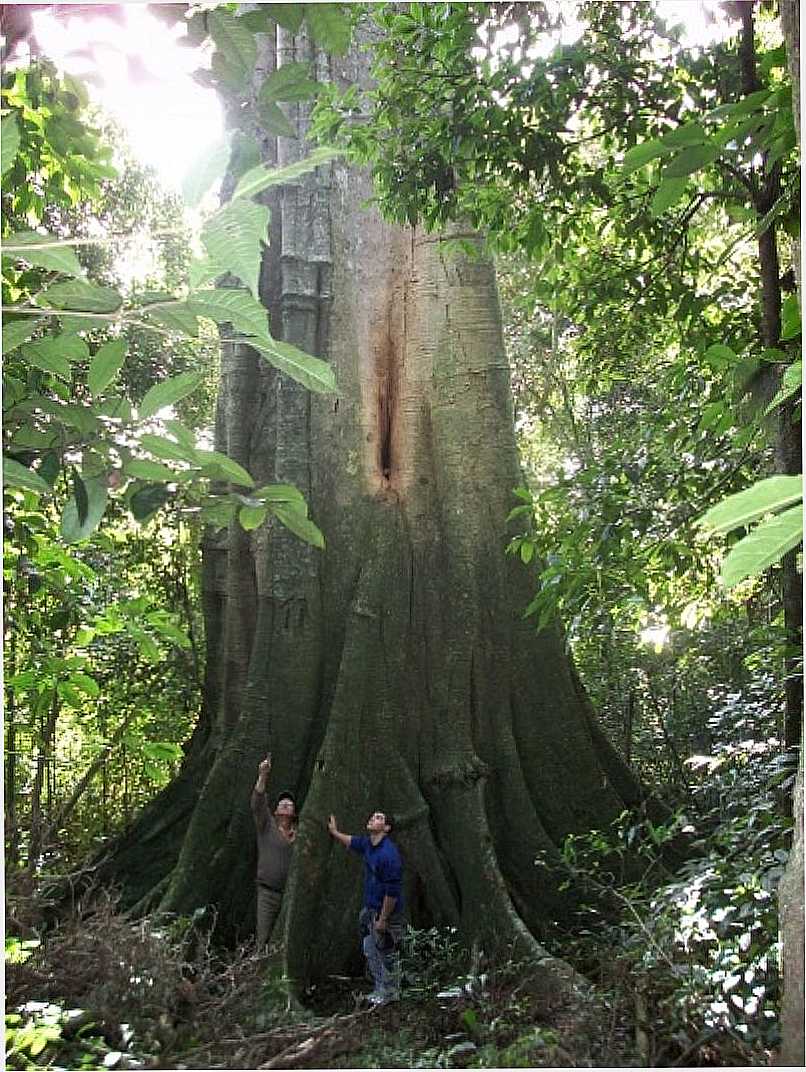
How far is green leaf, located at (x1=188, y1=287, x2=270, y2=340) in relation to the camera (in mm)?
664

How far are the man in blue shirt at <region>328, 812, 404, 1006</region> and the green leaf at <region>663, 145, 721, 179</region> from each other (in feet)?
6.65

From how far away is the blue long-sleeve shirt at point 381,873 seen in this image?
2648mm

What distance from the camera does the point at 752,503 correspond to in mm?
565

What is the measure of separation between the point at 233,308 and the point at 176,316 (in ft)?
0.20

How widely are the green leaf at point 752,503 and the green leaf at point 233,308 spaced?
312 millimetres

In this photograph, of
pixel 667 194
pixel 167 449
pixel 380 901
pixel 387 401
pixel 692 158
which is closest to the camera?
pixel 167 449

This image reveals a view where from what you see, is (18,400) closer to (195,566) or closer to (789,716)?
(789,716)

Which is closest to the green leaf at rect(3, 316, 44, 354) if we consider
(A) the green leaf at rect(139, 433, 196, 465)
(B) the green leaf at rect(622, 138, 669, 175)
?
(A) the green leaf at rect(139, 433, 196, 465)

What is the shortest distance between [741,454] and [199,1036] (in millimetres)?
1653

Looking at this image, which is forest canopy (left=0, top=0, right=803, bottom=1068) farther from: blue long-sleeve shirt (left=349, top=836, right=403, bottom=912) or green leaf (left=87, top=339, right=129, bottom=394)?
blue long-sleeve shirt (left=349, top=836, right=403, bottom=912)

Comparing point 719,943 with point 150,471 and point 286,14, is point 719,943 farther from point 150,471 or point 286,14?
point 286,14

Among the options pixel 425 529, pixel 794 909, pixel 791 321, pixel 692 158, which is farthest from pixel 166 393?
pixel 425 529

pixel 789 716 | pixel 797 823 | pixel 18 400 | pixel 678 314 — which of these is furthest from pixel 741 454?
pixel 18 400

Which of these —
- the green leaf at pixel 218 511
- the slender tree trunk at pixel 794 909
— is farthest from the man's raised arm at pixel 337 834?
the green leaf at pixel 218 511
